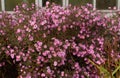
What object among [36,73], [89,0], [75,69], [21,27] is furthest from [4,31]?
[89,0]

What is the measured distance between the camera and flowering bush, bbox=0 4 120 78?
14.8 feet

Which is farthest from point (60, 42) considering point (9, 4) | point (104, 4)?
point (104, 4)

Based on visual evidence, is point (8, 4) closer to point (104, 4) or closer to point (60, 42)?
point (104, 4)

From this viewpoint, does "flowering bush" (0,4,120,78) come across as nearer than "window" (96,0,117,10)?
Yes

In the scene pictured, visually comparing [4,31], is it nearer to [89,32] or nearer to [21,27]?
[21,27]

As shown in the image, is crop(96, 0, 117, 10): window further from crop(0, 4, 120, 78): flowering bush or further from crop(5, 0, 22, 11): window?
crop(0, 4, 120, 78): flowering bush

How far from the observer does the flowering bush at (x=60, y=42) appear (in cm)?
452

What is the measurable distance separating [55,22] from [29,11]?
90 centimetres

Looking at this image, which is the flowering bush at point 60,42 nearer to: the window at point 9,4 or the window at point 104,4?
the window at point 9,4

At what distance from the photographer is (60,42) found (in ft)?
14.8

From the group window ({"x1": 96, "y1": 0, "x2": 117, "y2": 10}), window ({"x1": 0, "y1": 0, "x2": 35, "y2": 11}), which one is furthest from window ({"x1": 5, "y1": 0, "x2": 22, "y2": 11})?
window ({"x1": 96, "y1": 0, "x2": 117, "y2": 10})

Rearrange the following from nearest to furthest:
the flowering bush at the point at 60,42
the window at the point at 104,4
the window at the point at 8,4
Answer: the flowering bush at the point at 60,42 → the window at the point at 8,4 → the window at the point at 104,4

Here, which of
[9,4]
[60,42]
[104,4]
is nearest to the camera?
[60,42]

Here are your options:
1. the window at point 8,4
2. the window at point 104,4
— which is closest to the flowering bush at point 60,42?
the window at point 8,4
